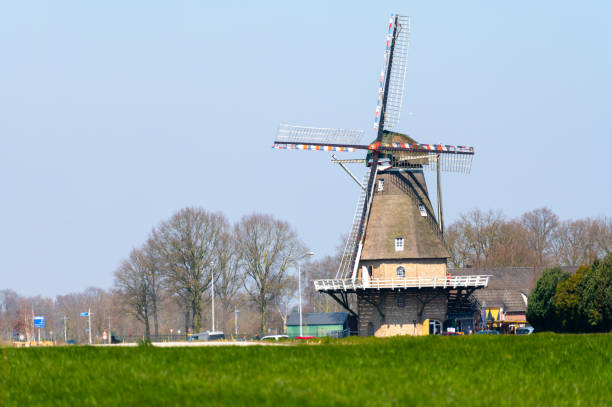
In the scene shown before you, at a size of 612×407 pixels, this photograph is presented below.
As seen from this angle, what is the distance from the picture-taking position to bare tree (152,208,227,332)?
7550 centimetres

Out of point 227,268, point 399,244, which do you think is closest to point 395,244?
point 399,244

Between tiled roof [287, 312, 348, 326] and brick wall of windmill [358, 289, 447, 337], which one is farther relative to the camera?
tiled roof [287, 312, 348, 326]

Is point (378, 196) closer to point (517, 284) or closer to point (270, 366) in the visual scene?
point (517, 284)

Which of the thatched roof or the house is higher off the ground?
the thatched roof

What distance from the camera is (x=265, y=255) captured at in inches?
3164

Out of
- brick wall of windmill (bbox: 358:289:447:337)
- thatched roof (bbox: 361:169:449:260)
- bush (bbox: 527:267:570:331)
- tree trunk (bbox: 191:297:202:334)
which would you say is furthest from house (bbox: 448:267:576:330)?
tree trunk (bbox: 191:297:202:334)

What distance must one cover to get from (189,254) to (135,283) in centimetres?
648

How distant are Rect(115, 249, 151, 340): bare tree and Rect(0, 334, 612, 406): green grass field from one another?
60.9 meters

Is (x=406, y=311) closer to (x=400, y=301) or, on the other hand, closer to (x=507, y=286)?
(x=400, y=301)

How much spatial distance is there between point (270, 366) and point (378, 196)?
139ft

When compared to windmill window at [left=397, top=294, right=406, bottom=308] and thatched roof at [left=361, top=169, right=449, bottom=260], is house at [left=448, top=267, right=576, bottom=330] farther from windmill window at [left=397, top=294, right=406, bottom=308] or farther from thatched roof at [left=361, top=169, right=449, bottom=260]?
thatched roof at [left=361, top=169, right=449, bottom=260]

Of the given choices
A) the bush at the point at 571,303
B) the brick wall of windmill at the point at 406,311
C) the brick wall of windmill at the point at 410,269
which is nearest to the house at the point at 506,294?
the brick wall of windmill at the point at 406,311

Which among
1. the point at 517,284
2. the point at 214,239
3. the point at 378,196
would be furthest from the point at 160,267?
the point at 517,284

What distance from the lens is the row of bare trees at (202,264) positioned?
76000 millimetres
